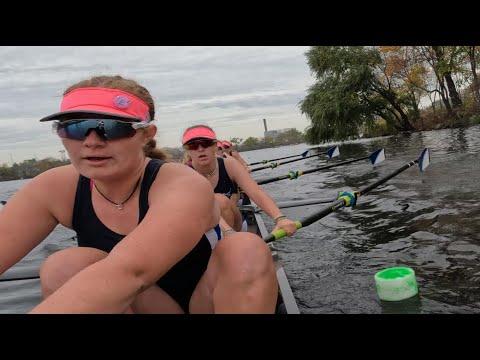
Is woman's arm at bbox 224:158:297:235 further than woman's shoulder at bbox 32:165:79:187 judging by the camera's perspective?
Yes

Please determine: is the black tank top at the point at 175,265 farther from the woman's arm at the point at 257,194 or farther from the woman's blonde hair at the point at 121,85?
the woman's arm at the point at 257,194

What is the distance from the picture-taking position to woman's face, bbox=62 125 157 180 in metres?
1.89

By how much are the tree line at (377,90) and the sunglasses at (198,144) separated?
1012 inches

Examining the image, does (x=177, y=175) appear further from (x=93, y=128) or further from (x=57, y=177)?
(x=57, y=177)

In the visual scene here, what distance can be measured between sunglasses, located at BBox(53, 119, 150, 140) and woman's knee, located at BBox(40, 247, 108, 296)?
0.59 m

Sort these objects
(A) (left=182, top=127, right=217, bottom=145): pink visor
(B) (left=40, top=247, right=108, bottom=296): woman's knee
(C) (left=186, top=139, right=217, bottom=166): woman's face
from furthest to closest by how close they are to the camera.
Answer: (C) (left=186, top=139, right=217, bottom=166): woman's face, (A) (left=182, top=127, right=217, bottom=145): pink visor, (B) (left=40, top=247, right=108, bottom=296): woman's knee

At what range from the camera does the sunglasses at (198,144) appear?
5.05 m

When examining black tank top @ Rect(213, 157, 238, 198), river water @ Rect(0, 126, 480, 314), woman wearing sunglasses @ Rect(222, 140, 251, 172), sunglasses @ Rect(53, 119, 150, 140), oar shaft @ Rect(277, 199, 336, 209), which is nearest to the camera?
Answer: sunglasses @ Rect(53, 119, 150, 140)

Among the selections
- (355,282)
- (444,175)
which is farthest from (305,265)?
(444,175)

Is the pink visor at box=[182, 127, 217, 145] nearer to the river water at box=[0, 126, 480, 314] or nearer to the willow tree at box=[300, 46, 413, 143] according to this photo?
the river water at box=[0, 126, 480, 314]

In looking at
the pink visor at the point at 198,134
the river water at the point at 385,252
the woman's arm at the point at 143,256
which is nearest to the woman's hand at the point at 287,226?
the river water at the point at 385,252

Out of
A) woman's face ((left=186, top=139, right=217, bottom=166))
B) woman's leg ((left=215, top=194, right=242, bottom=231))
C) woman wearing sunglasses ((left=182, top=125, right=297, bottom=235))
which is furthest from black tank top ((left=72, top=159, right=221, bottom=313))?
woman's face ((left=186, top=139, right=217, bottom=166))
